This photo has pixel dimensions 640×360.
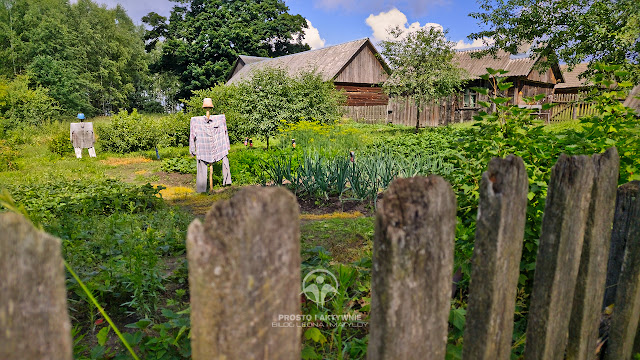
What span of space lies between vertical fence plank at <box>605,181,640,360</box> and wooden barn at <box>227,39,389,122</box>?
2409 cm

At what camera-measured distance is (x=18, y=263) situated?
1.97 feet

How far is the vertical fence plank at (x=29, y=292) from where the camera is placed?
0.59 meters

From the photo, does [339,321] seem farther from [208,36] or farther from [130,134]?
[208,36]

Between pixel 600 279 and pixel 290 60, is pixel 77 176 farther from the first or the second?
pixel 290 60

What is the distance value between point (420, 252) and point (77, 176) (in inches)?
406

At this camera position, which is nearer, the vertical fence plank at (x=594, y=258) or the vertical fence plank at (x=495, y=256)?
the vertical fence plank at (x=495, y=256)

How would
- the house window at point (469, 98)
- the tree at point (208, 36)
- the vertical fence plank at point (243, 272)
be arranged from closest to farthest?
1. the vertical fence plank at point (243, 272)
2. the house window at point (469, 98)
3. the tree at point (208, 36)

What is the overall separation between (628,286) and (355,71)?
26.7 m

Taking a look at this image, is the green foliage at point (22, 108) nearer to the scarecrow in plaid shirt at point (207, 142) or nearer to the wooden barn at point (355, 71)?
the wooden barn at point (355, 71)

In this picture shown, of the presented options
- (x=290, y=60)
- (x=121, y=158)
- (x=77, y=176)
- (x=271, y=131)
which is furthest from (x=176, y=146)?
(x=290, y=60)

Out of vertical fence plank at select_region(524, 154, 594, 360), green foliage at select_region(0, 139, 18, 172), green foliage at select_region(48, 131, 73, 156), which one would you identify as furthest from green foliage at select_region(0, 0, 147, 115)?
A: vertical fence plank at select_region(524, 154, 594, 360)

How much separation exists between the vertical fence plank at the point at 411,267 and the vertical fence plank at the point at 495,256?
14cm
